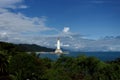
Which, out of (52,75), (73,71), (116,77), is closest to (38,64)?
(73,71)

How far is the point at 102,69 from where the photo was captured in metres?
81.6

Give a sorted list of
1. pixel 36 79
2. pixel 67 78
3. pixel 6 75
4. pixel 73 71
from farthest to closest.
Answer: pixel 6 75 → pixel 73 71 → pixel 36 79 → pixel 67 78

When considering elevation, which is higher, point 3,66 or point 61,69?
point 3,66

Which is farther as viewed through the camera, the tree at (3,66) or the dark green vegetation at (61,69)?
the tree at (3,66)

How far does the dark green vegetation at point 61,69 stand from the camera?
78.6m

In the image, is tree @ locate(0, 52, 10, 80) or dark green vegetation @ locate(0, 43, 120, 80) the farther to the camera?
tree @ locate(0, 52, 10, 80)

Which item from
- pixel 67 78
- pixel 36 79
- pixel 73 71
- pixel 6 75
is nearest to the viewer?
pixel 67 78

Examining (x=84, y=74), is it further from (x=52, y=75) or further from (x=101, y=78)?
(x=52, y=75)

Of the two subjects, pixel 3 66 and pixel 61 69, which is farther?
pixel 3 66

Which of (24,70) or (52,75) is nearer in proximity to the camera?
(52,75)

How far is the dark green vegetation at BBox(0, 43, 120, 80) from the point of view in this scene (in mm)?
78625

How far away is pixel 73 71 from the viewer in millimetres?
84250

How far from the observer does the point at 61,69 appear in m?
79.4

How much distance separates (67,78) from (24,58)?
19877 mm
